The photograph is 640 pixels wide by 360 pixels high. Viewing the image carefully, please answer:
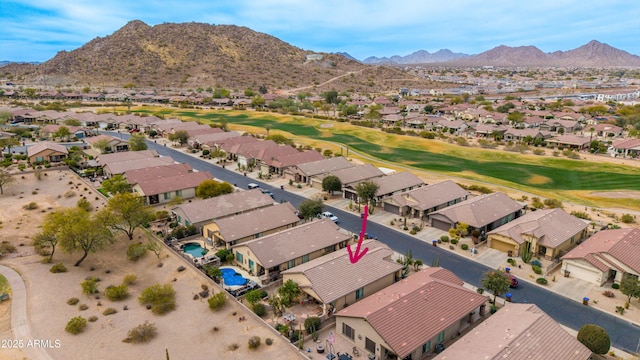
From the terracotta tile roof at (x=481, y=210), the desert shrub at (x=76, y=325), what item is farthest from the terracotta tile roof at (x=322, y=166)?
the desert shrub at (x=76, y=325)

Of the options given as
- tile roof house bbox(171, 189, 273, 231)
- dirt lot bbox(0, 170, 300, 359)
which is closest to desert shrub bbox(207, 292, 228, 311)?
dirt lot bbox(0, 170, 300, 359)

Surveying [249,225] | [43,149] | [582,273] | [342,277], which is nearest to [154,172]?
[249,225]

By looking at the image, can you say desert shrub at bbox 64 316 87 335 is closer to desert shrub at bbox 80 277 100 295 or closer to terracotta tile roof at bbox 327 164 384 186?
desert shrub at bbox 80 277 100 295

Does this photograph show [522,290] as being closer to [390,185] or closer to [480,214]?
[480,214]

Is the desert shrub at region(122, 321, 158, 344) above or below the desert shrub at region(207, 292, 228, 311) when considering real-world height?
below

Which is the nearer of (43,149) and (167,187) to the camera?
(167,187)

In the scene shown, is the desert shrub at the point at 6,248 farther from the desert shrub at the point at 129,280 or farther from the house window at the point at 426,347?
the house window at the point at 426,347
